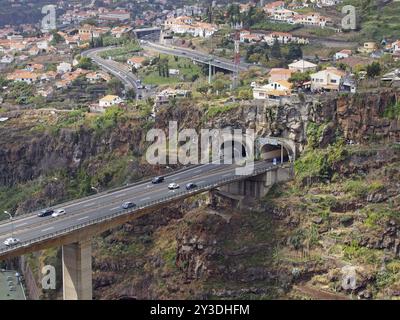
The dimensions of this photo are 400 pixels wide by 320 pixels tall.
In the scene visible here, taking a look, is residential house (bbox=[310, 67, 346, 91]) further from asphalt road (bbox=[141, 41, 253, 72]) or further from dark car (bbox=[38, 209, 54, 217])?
dark car (bbox=[38, 209, 54, 217])

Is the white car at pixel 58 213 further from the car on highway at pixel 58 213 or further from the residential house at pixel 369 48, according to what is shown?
the residential house at pixel 369 48

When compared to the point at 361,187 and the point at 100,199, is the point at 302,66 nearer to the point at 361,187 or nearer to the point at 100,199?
the point at 361,187

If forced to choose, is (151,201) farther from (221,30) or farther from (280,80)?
(221,30)

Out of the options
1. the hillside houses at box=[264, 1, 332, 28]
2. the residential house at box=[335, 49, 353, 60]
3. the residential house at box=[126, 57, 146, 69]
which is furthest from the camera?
the hillside houses at box=[264, 1, 332, 28]

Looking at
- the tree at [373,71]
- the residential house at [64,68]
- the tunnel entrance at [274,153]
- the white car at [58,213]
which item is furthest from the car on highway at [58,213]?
the residential house at [64,68]

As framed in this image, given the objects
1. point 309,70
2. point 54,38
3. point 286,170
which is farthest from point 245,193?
point 54,38

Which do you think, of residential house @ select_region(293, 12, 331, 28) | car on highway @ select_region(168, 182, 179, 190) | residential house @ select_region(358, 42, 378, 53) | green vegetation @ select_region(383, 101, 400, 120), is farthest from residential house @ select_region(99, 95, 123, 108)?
residential house @ select_region(293, 12, 331, 28)

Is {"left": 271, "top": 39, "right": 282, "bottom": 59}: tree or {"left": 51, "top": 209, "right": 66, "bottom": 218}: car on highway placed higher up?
{"left": 51, "top": 209, "right": 66, "bottom": 218}: car on highway
